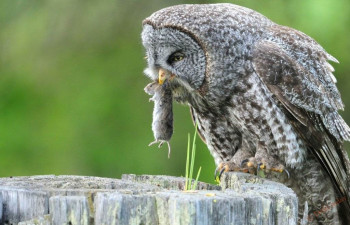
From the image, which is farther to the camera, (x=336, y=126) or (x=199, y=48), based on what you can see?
(x=336, y=126)

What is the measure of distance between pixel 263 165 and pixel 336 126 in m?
0.61

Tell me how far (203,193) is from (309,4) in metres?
4.94

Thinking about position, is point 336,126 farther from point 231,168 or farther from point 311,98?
point 231,168

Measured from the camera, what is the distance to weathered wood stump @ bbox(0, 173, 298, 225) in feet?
10.2

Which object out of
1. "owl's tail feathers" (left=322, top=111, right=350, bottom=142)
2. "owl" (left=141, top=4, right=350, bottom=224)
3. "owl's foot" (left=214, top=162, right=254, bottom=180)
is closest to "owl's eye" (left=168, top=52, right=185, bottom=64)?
"owl" (left=141, top=4, right=350, bottom=224)

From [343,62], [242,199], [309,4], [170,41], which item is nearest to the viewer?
[242,199]

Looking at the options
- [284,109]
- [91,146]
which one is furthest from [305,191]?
[91,146]

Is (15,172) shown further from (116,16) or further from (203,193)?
(203,193)

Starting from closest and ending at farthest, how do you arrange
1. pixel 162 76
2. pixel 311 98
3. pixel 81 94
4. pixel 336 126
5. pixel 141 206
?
1. pixel 141 206
2. pixel 162 76
3. pixel 311 98
4. pixel 336 126
5. pixel 81 94

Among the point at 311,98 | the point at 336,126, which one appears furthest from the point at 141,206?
the point at 336,126

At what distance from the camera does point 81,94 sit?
920 cm

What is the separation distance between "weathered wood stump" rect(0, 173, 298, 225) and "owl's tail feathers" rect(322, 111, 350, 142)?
1983 mm

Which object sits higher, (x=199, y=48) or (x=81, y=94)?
(x=81, y=94)

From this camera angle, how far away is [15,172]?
915cm
